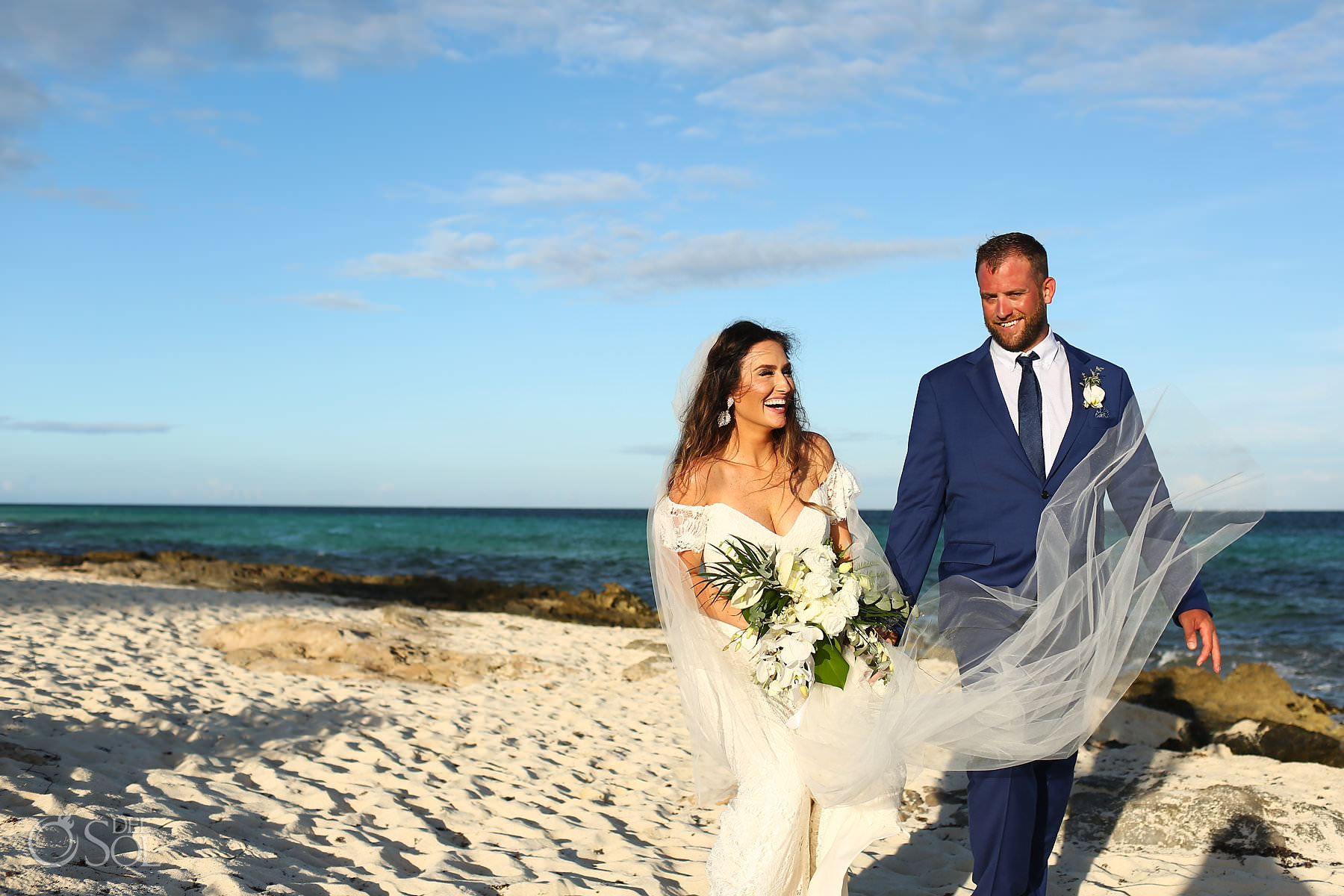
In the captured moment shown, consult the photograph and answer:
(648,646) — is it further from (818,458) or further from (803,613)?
(803,613)

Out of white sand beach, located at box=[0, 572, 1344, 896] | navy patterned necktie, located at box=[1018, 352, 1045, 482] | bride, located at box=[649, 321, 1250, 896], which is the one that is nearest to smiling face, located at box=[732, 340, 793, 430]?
bride, located at box=[649, 321, 1250, 896]

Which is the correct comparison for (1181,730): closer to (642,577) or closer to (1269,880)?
(1269,880)

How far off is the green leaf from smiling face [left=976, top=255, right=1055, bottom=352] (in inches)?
52.1

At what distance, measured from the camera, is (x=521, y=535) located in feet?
162

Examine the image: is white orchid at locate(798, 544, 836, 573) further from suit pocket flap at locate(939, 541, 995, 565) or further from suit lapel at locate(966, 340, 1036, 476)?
suit lapel at locate(966, 340, 1036, 476)

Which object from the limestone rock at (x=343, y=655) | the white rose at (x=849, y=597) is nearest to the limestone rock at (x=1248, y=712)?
the white rose at (x=849, y=597)

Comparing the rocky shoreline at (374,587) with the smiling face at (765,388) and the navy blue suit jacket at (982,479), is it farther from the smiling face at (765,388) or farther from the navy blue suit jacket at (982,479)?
the navy blue suit jacket at (982,479)

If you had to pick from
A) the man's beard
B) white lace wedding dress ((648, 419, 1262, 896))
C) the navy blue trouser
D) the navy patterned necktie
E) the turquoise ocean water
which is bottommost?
the turquoise ocean water

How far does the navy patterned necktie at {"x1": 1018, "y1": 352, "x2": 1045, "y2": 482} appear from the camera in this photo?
354cm

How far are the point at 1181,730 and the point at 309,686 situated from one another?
7.25m

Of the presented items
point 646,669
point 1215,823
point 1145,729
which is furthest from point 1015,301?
point 646,669

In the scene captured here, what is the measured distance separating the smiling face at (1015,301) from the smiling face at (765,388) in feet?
2.63

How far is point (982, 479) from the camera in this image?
11.8 feet

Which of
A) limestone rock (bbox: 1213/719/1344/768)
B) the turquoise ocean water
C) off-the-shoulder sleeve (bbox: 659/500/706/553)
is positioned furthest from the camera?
the turquoise ocean water
